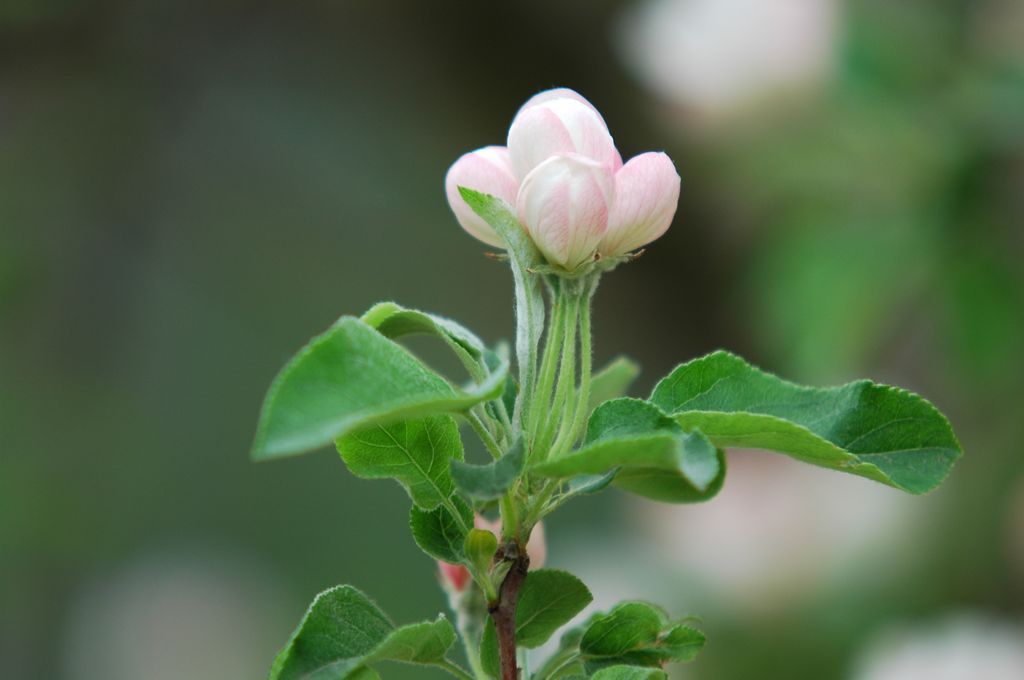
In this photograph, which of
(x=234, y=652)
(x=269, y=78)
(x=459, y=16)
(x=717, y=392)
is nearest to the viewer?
(x=717, y=392)

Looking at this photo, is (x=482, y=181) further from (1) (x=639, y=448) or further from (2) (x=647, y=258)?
(2) (x=647, y=258)

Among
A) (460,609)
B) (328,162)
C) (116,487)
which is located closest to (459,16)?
(328,162)

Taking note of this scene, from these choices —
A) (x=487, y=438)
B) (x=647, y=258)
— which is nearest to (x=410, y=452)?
(x=487, y=438)

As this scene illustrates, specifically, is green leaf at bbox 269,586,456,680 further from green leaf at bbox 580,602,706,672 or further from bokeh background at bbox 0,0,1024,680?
bokeh background at bbox 0,0,1024,680

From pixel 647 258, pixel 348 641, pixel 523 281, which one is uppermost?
pixel 647 258

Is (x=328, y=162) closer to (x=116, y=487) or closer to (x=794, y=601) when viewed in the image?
(x=116, y=487)

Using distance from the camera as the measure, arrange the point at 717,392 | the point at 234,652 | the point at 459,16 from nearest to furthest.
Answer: the point at 717,392 → the point at 459,16 → the point at 234,652

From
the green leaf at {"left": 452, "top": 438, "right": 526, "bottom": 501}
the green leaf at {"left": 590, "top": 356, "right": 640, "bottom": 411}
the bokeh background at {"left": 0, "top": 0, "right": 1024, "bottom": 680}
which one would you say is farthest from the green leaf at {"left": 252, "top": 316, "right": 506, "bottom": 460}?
the bokeh background at {"left": 0, "top": 0, "right": 1024, "bottom": 680}
